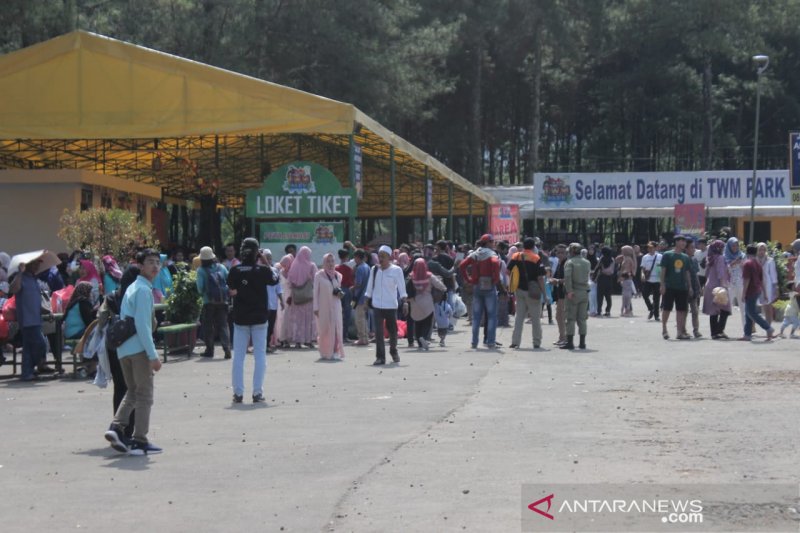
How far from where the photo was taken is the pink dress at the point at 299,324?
20.9 meters

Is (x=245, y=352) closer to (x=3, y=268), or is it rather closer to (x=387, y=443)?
(x=387, y=443)

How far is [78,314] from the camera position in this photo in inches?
641

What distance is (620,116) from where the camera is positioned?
64.5m

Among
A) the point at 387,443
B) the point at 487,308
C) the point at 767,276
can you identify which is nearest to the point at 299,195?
the point at 487,308

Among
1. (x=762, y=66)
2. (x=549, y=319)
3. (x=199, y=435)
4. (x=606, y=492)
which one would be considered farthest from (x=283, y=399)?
(x=762, y=66)

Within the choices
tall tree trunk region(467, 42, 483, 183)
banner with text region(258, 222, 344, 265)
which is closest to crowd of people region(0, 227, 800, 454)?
banner with text region(258, 222, 344, 265)

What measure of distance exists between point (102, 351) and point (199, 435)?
1.15 metres

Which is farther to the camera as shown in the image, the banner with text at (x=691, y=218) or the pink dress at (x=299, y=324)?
the banner with text at (x=691, y=218)

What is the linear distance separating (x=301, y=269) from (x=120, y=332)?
10631mm

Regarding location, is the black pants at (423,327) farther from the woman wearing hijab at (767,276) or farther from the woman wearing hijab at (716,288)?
the woman wearing hijab at (767,276)

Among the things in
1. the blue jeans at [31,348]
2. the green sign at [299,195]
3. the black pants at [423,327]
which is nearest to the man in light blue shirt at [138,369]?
the blue jeans at [31,348]

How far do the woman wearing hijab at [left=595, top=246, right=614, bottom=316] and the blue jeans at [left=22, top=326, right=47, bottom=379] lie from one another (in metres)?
16.9

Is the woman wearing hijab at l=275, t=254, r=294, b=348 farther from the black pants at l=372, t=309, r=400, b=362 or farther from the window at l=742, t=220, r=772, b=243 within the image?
the window at l=742, t=220, r=772, b=243

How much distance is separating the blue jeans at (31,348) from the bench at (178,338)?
2.41m
